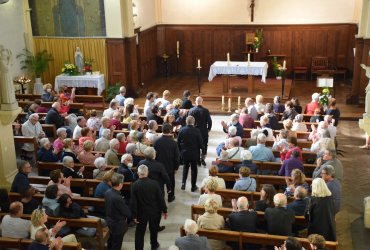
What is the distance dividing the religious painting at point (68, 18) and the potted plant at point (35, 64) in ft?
3.00

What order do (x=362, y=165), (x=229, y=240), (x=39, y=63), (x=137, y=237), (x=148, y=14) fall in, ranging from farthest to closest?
(x=148, y=14) < (x=39, y=63) < (x=362, y=165) < (x=137, y=237) < (x=229, y=240)

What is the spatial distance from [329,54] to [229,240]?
1406 cm

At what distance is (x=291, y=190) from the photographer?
Answer: 24.2ft

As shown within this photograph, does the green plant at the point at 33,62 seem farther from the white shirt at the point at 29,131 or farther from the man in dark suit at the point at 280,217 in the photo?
the man in dark suit at the point at 280,217

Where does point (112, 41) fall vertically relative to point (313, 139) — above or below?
above

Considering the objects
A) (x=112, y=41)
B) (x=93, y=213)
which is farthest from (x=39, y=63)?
(x=93, y=213)

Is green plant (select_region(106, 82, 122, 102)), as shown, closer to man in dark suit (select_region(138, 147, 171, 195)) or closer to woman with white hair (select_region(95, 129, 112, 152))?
woman with white hair (select_region(95, 129, 112, 152))

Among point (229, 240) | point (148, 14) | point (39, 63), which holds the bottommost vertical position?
point (229, 240)

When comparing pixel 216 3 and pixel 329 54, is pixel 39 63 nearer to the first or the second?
pixel 216 3

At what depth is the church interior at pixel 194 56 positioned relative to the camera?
36.5 ft

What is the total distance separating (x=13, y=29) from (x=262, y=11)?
9.32m

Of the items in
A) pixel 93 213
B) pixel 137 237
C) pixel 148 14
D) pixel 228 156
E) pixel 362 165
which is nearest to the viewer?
pixel 137 237

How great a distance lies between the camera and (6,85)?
341 inches

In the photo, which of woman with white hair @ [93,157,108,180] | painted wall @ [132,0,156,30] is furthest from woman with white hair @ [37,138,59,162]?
painted wall @ [132,0,156,30]
